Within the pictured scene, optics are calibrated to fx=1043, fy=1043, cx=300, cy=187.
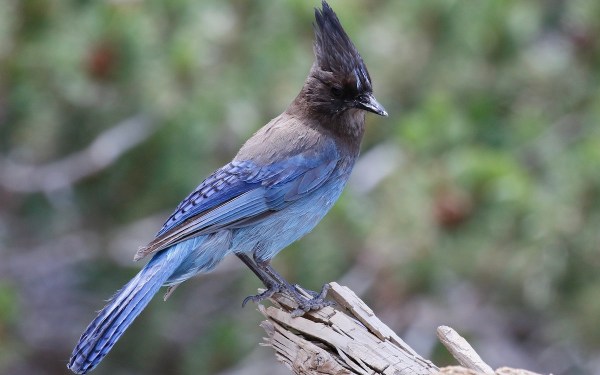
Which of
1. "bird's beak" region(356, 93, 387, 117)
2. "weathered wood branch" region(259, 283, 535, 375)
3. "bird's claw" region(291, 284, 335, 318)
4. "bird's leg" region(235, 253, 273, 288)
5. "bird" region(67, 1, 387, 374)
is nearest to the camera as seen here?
"weathered wood branch" region(259, 283, 535, 375)

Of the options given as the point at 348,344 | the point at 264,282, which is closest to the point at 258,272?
the point at 264,282

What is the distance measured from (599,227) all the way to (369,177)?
3.77ft

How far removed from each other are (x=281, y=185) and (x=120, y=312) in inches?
29.9

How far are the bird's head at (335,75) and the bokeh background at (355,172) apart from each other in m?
0.68

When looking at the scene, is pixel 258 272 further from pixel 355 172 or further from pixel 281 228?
pixel 355 172

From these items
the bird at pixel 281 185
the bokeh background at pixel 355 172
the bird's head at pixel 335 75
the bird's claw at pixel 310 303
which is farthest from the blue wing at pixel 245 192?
the bokeh background at pixel 355 172

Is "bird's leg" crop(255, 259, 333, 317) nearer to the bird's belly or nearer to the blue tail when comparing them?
the bird's belly

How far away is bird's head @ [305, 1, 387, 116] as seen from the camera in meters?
3.31

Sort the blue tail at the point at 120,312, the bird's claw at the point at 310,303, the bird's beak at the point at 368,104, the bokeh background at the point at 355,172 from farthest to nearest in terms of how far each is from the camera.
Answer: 1. the bokeh background at the point at 355,172
2. the bird's beak at the point at 368,104
3. the bird's claw at the point at 310,303
4. the blue tail at the point at 120,312

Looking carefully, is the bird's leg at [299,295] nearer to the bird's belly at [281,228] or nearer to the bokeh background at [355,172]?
the bird's belly at [281,228]

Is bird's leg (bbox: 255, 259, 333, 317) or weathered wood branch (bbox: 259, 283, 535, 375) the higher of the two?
bird's leg (bbox: 255, 259, 333, 317)

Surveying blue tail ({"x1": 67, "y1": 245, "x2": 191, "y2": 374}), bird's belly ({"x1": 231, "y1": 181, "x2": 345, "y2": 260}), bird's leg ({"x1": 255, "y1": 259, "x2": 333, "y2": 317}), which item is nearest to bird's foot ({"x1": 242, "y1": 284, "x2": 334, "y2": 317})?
bird's leg ({"x1": 255, "y1": 259, "x2": 333, "y2": 317})

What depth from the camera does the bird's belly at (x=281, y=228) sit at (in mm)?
3250

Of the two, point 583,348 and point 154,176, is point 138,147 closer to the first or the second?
point 154,176
